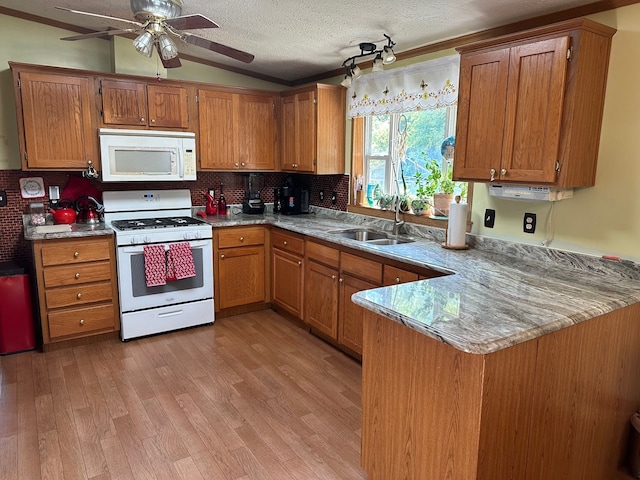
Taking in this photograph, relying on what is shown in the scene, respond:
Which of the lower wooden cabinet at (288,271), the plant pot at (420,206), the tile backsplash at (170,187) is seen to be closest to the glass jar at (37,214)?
the tile backsplash at (170,187)

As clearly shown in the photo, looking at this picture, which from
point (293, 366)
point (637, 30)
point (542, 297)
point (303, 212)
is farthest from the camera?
point (303, 212)

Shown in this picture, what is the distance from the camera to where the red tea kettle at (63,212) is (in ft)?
11.9

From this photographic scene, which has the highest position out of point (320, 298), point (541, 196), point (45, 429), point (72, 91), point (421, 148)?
point (72, 91)

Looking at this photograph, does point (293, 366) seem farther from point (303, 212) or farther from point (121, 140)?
point (121, 140)

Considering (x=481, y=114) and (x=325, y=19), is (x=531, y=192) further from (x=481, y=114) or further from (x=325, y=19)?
(x=325, y=19)

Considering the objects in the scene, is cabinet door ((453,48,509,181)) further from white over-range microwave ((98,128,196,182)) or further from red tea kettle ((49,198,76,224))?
red tea kettle ((49,198,76,224))

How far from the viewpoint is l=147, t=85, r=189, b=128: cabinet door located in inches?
150

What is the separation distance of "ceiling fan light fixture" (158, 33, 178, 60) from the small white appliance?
195 centimetres

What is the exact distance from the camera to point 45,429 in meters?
2.40

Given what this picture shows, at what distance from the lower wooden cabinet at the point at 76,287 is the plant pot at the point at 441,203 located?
8.27ft

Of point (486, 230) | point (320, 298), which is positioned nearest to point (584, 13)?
point (486, 230)

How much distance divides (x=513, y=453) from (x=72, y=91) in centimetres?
379

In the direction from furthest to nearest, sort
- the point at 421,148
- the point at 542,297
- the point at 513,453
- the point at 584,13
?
the point at 421,148 < the point at 584,13 < the point at 542,297 < the point at 513,453

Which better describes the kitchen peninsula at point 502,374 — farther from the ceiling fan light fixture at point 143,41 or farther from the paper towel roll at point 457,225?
the ceiling fan light fixture at point 143,41
